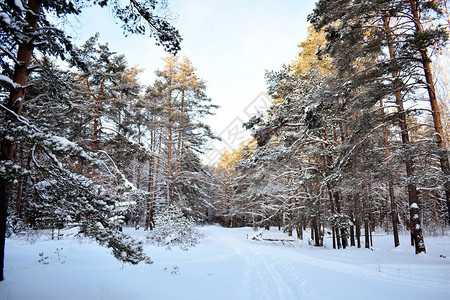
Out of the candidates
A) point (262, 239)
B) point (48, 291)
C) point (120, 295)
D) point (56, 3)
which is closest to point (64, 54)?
point (56, 3)

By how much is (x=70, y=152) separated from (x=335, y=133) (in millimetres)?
14756

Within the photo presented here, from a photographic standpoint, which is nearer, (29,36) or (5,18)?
(5,18)

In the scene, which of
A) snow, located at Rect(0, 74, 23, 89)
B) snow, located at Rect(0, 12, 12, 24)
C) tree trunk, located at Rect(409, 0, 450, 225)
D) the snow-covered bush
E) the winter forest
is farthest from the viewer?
the snow-covered bush

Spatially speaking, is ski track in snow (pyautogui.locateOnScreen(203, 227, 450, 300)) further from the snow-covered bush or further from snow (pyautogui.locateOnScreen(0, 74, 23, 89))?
snow (pyautogui.locateOnScreen(0, 74, 23, 89))

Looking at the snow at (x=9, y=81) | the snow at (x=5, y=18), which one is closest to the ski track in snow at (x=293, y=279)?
the snow at (x=9, y=81)

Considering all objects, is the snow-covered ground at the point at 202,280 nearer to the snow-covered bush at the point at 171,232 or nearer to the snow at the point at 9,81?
the snow at the point at 9,81

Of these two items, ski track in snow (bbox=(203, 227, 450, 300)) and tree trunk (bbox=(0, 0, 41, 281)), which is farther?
ski track in snow (bbox=(203, 227, 450, 300))

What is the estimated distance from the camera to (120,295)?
14.0 feet

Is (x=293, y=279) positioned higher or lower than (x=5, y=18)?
lower

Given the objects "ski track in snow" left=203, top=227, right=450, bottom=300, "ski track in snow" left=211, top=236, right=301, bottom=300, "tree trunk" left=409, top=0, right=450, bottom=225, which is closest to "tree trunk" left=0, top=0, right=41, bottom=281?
"ski track in snow" left=211, top=236, right=301, bottom=300

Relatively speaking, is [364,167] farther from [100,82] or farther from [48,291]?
[100,82]

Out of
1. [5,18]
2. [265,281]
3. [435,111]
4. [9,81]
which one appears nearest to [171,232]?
[265,281]

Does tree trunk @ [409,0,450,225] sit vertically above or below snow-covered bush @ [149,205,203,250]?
above

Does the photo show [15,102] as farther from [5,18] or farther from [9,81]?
[5,18]
